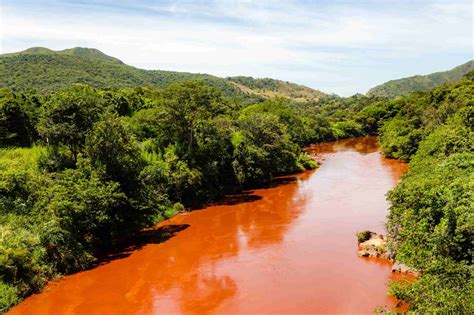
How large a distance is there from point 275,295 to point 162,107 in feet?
75.3

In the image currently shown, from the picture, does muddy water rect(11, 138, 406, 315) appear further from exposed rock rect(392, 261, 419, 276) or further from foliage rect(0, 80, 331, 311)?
foliage rect(0, 80, 331, 311)

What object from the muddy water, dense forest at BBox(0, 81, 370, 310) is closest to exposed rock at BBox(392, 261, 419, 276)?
the muddy water

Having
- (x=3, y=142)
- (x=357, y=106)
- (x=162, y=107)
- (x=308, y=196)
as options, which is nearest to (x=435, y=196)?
(x=308, y=196)

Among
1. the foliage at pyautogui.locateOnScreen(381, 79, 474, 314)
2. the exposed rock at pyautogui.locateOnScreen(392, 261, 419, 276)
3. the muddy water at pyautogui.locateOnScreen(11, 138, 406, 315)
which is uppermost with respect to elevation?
the foliage at pyautogui.locateOnScreen(381, 79, 474, 314)

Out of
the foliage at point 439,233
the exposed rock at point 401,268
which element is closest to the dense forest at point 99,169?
the exposed rock at point 401,268

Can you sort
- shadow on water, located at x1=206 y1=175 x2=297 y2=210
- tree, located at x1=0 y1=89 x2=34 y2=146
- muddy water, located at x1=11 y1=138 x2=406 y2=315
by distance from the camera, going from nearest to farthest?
1. muddy water, located at x1=11 y1=138 x2=406 y2=315
2. tree, located at x1=0 y1=89 x2=34 y2=146
3. shadow on water, located at x1=206 y1=175 x2=297 y2=210

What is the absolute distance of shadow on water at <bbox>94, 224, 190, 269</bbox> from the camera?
25.9m

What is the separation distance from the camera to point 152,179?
31.5 meters

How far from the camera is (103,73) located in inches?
5246

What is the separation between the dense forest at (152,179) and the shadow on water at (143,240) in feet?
2.03

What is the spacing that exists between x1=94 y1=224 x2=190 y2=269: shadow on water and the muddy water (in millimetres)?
193

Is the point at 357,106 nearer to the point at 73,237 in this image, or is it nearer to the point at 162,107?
the point at 162,107

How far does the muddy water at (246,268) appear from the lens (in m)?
19.6

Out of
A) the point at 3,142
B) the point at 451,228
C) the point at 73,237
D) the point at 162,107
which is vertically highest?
the point at 162,107
